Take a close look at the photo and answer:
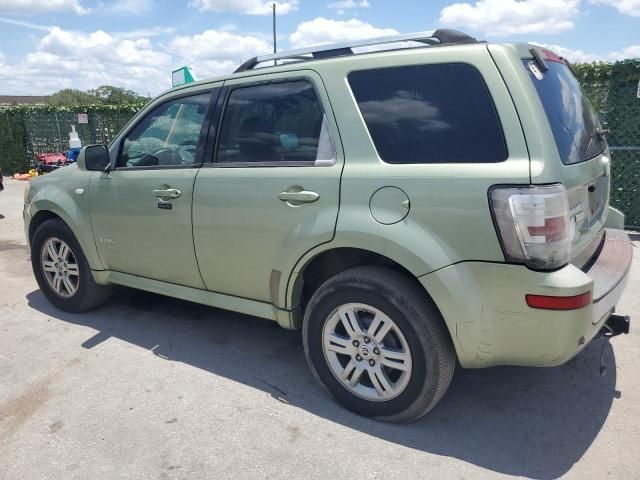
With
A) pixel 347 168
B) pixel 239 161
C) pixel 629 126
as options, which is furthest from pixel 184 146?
pixel 629 126

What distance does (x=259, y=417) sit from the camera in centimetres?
293

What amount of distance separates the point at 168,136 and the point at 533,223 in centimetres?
262

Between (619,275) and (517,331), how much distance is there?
0.82 meters

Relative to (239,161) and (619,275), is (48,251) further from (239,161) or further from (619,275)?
(619,275)

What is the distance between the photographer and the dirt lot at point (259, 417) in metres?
2.52

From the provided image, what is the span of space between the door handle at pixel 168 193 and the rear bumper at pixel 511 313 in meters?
1.78

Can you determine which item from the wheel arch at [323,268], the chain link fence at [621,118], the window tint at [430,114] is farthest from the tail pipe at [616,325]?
the chain link fence at [621,118]

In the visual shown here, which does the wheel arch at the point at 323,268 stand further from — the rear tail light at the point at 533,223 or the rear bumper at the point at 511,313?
the rear tail light at the point at 533,223

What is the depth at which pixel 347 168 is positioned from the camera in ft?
9.02

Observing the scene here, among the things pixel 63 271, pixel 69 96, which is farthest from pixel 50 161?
pixel 69 96

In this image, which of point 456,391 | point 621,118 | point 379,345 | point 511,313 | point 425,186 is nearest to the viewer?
point 511,313

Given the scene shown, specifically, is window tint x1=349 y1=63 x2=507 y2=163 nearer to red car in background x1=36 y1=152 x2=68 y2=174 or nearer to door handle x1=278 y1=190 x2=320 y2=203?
door handle x1=278 y1=190 x2=320 y2=203

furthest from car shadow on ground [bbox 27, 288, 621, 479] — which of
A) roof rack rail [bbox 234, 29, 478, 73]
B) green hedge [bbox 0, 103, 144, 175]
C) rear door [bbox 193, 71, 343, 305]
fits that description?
green hedge [bbox 0, 103, 144, 175]

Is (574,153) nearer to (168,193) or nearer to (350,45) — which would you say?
(350,45)
